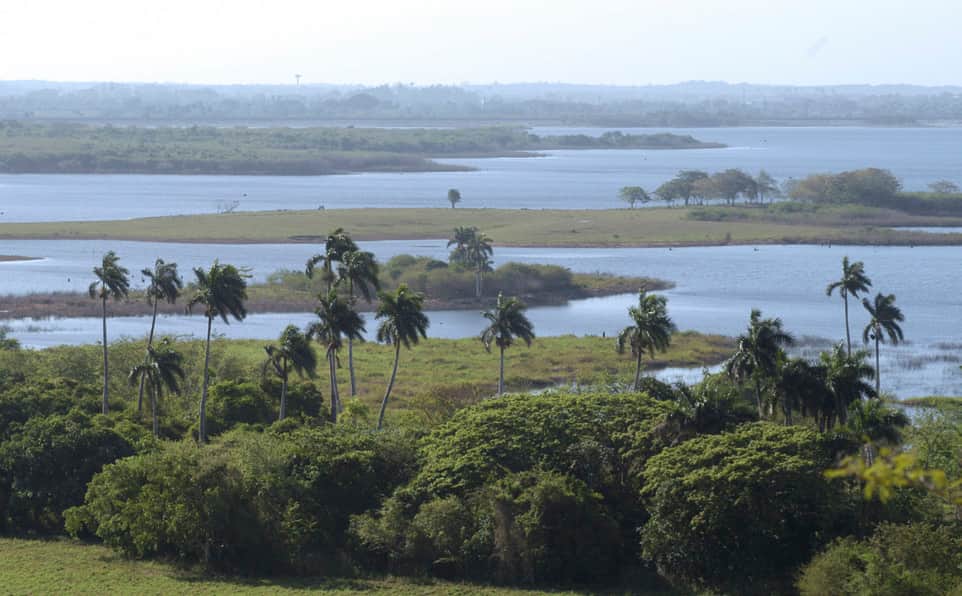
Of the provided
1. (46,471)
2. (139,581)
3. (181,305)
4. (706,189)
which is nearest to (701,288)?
(181,305)

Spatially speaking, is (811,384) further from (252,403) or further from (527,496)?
(252,403)

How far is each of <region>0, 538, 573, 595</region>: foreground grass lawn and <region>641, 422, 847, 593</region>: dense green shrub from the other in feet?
15.7

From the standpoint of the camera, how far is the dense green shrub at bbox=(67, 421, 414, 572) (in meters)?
41.7

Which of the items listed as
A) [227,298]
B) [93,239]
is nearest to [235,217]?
[93,239]

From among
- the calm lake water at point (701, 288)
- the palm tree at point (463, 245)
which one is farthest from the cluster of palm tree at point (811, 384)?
the palm tree at point (463, 245)

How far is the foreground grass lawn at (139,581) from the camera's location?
3891cm

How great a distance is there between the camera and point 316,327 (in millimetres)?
55531

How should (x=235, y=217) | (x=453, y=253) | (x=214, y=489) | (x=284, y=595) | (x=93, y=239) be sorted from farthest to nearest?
(x=235, y=217) < (x=93, y=239) < (x=453, y=253) < (x=214, y=489) < (x=284, y=595)

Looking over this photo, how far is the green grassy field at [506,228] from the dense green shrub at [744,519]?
102984mm

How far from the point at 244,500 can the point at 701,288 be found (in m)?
77.0

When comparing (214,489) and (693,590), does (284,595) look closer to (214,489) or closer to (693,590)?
(214,489)

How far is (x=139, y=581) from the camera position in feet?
131

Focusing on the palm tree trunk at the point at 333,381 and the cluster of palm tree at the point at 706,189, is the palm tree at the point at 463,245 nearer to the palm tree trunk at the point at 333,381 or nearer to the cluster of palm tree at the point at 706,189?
the palm tree trunk at the point at 333,381

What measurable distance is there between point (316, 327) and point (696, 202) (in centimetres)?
13756
